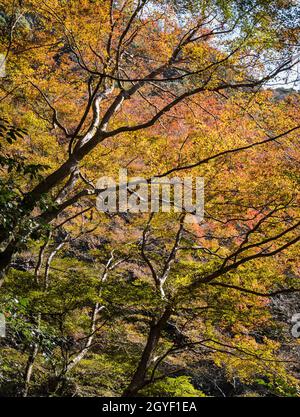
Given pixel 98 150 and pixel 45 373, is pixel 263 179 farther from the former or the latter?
pixel 45 373

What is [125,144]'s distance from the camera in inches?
434

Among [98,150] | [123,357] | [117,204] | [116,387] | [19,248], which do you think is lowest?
[116,387]

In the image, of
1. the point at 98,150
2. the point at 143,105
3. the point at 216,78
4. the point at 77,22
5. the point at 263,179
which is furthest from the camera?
the point at 143,105

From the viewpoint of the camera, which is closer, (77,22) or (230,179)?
(77,22)

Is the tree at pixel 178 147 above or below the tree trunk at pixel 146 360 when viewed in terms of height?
above

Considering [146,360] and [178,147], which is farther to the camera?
[178,147]

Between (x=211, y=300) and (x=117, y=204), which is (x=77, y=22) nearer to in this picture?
(x=117, y=204)

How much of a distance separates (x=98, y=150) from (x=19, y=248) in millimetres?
5164

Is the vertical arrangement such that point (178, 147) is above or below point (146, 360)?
above

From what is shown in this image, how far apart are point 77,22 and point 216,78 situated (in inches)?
115

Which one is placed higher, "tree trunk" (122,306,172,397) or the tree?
the tree

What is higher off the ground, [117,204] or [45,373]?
[117,204]
